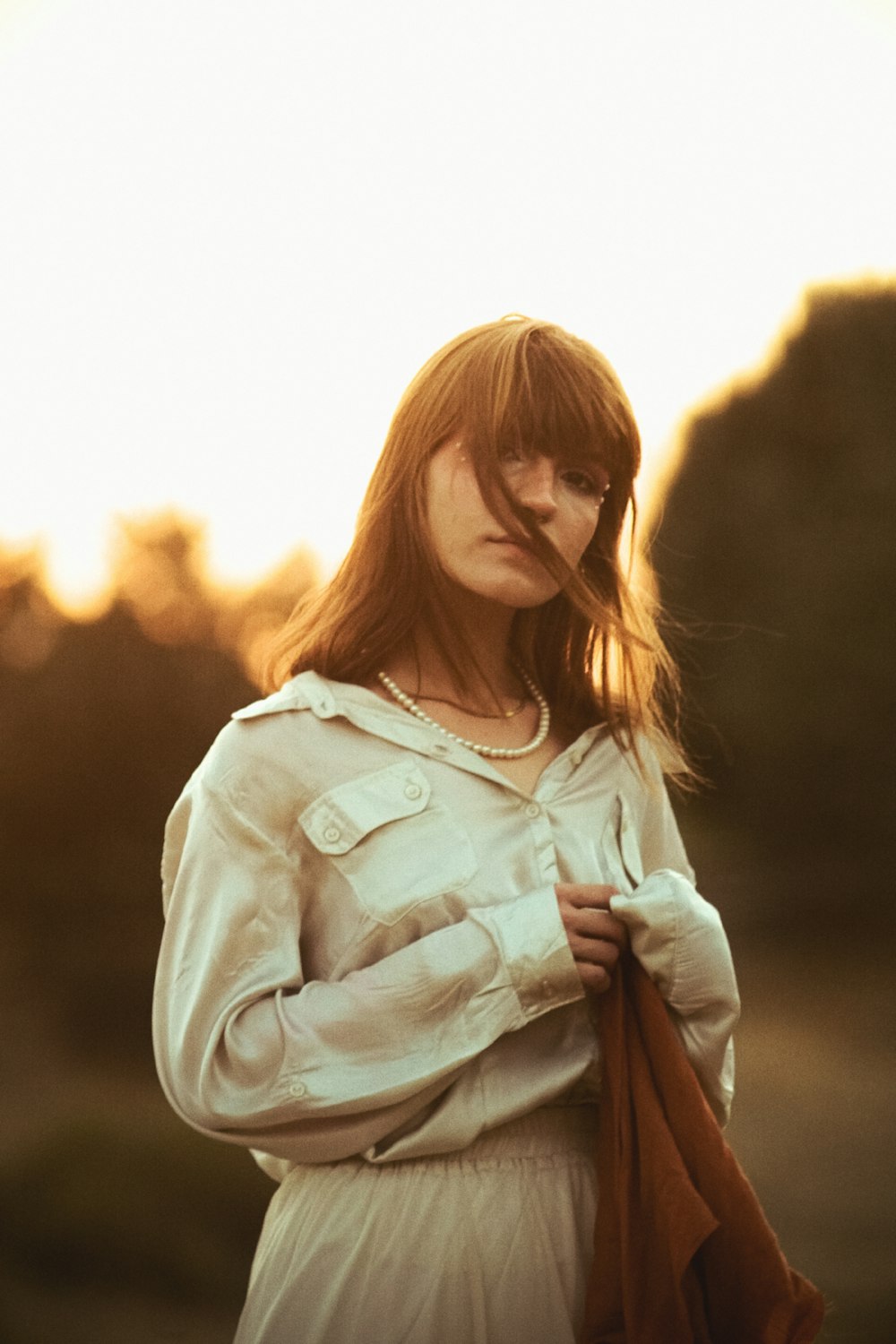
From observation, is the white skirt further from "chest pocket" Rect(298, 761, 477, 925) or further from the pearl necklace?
the pearl necklace

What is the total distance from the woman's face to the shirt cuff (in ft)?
1.49

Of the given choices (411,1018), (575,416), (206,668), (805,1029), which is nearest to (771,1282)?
(411,1018)

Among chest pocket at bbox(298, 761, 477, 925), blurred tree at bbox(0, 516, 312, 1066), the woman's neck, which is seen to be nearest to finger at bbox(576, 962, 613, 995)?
chest pocket at bbox(298, 761, 477, 925)

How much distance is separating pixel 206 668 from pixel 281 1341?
599 centimetres

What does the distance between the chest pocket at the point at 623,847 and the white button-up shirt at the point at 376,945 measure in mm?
39

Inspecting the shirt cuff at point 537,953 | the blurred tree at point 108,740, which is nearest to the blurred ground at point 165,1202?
the blurred tree at point 108,740

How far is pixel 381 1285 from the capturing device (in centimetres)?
187

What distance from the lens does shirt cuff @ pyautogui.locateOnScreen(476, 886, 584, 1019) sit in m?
1.86

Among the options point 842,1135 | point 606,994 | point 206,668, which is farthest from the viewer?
point 842,1135

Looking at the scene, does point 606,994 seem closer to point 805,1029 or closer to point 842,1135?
point 842,1135

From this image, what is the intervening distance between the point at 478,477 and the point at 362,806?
0.47 meters

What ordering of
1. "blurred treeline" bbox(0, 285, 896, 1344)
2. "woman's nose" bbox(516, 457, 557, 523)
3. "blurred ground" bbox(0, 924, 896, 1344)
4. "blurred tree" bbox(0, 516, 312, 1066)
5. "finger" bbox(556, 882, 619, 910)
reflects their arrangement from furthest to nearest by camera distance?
1. "blurred tree" bbox(0, 516, 312, 1066)
2. "blurred treeline" bbox(0, 285, 896, 1344)
3. "blurred ground" bbox(0, 924, 896, 1344)
4. "woman's nose" bbox(516, 457, 557, 523)
5. "finger" bbox(556, 882, 619, 910)

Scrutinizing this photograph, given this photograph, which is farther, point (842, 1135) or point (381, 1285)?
point (842, 1135)

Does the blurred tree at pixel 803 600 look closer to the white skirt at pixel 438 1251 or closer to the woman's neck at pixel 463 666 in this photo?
the woman's neck at pixel 463 666
